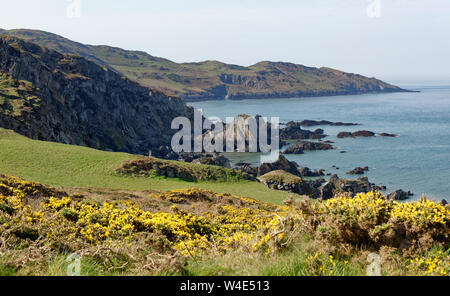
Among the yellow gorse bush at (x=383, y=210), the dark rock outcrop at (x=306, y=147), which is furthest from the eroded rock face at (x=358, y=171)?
the yellow gorse bush at (x=383, y=210)

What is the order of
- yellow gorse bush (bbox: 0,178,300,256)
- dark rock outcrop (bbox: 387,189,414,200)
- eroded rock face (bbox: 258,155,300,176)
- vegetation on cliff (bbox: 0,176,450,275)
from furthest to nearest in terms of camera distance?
eroded rock face (bbox: 258,155,300,176), dark rock outcrop (bbox: 387,189,414,200), yellow gorse bush (bbox: 0,178,300,256), vegetation on cliff (bbox: 0,176,450,275)

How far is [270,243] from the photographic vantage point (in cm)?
736

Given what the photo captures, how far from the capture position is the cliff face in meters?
58.2

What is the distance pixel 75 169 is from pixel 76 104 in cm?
6214

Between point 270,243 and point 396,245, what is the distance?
2.40 meters

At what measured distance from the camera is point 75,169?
34.5 meters

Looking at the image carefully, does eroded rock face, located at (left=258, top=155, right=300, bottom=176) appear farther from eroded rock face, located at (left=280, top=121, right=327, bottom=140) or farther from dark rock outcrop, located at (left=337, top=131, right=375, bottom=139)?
dark rock outcrop, located at (left=337, top=131, right=375, bottom=139)

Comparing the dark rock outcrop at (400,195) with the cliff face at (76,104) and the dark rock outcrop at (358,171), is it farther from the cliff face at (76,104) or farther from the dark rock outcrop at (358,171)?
the cliff face at (76,104)

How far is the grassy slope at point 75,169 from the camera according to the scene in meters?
31.2

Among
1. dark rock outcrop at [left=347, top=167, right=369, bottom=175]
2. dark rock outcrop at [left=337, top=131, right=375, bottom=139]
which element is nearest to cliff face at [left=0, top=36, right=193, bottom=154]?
dark rock outcrop at [left=347, top=167, right=369, bottom=175]

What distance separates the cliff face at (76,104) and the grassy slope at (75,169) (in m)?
17.5

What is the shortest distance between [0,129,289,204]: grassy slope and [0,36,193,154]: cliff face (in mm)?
17458
